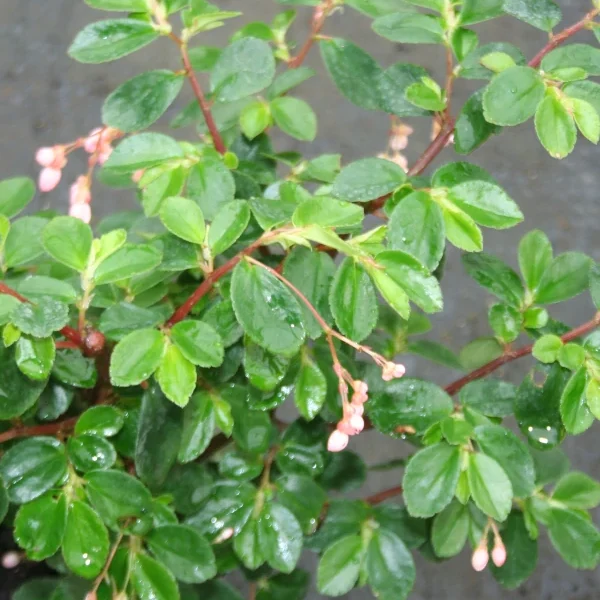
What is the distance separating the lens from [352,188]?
574mm

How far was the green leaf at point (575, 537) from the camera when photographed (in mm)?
654

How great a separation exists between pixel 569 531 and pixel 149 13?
59cm

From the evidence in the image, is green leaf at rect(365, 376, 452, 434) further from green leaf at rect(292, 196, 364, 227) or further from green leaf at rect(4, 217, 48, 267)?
green leaf at rect(4, 217, 48, 267)

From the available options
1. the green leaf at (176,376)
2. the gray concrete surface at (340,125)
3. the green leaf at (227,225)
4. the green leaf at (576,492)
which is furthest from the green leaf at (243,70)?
the gray concrete surface at (340,125)

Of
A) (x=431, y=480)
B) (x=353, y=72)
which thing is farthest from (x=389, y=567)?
(x=353, y=72)

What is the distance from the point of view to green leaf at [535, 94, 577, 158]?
53 centimetres

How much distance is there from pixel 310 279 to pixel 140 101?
0.23 m

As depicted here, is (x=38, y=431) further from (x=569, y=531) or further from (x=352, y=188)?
(x=569, y=531)

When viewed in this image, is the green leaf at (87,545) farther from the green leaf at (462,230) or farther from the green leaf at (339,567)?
the green leaf at (462,230)

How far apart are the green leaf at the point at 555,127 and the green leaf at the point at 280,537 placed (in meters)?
0.38

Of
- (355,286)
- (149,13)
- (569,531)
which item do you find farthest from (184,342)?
(569,531)

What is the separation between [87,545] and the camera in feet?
1.78

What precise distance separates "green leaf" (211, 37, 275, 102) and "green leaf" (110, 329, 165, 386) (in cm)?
23

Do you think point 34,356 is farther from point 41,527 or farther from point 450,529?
point 450,529
